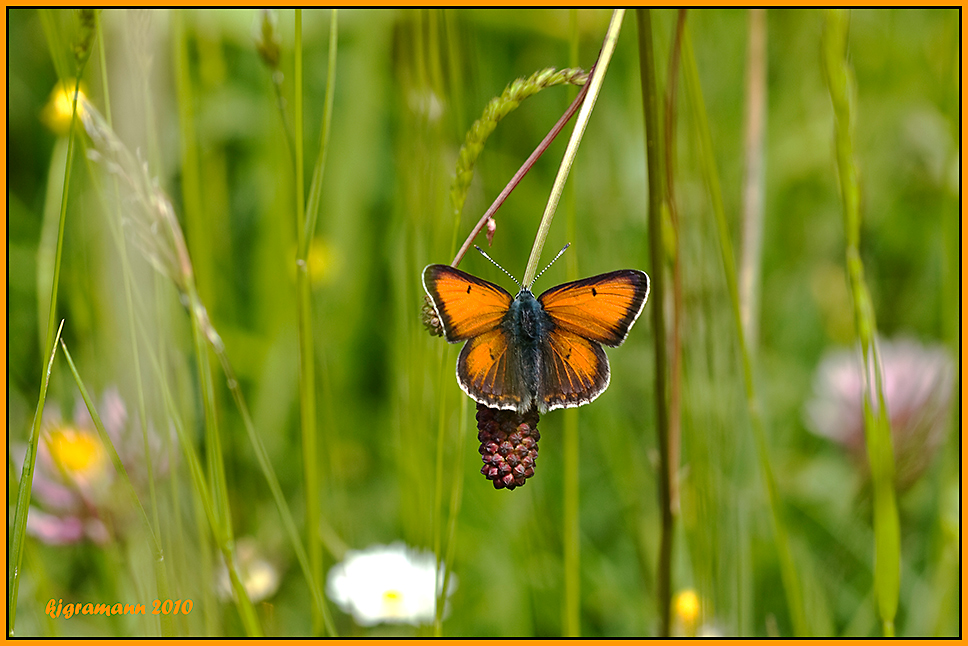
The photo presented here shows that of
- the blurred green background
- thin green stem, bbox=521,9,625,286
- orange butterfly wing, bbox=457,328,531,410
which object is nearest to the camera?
thin green stem, bbox=521,9,625,286

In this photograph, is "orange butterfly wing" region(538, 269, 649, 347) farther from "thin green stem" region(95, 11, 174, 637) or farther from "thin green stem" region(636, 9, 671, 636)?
"thin green stem" region(95, 11, 174, 637)

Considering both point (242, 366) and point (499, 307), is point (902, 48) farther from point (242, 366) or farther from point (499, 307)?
point (242, 366)

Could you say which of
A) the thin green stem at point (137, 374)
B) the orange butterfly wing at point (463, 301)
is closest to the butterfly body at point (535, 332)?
the orange butterfly wing at point (463, 301)

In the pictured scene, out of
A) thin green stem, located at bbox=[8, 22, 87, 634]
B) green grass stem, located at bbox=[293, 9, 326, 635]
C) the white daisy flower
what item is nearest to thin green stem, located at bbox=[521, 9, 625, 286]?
green grass stem, located at bbox=[293, 9, 326, 635]

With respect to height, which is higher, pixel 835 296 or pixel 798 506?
pixel 835 296

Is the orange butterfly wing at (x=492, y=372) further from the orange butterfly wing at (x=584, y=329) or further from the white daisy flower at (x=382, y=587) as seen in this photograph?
the white daisy flower at (x=382, y=587)

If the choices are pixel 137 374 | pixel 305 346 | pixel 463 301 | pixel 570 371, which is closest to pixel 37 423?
pixel 137 374

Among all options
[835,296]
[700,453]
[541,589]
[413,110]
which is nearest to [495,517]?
[541,589]
